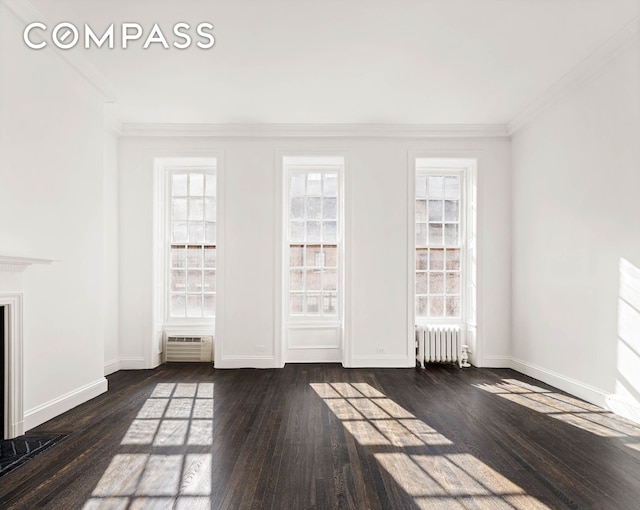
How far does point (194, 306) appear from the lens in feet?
20.1

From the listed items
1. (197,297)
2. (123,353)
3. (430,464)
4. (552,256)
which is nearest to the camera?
(430,464)

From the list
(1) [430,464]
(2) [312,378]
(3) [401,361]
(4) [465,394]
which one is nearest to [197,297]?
(2) [312,378]

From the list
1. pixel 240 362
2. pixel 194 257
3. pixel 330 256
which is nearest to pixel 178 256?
pixel 194 257

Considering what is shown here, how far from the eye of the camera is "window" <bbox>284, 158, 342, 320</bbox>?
6.17 m

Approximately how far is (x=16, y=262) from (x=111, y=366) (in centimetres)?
273

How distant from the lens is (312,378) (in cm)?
516

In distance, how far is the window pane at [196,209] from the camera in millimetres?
6188

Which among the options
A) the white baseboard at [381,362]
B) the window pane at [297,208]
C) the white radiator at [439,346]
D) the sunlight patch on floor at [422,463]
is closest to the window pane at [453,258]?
the white radiator at [439,346]

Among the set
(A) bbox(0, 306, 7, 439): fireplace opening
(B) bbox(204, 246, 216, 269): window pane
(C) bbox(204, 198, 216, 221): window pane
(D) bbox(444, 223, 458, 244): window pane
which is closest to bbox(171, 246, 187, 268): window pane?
(B) bbox(204, 246, 216, 269): window pane

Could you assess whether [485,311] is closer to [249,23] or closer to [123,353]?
[249,23]

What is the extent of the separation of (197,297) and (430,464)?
4.26m

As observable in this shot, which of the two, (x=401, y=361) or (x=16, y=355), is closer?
(x=16, y=355)

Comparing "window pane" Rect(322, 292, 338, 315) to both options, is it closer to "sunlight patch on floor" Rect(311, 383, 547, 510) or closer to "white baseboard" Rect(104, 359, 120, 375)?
"sunlight patch on floor" Rect(311, 383, 547, 510)

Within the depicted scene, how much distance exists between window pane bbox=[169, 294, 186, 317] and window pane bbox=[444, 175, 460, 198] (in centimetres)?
423
